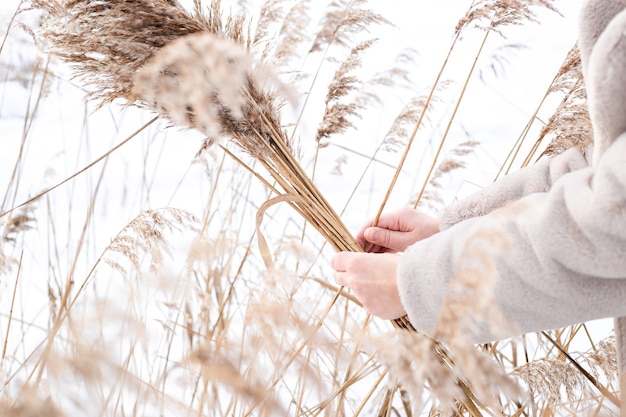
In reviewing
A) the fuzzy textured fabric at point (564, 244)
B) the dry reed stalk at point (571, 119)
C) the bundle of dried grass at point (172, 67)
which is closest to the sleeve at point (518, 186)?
the dry reed stalk at point (571, 119)

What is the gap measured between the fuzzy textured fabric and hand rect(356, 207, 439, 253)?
0.85 ft

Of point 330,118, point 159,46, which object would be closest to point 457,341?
point 159,46

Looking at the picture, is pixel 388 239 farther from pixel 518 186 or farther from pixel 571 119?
pixel 571 119

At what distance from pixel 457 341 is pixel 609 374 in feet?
2.28

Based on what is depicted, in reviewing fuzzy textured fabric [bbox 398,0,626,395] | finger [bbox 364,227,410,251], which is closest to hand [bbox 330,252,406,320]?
fuzzy textured fabric [bbox 398,0,626,395]

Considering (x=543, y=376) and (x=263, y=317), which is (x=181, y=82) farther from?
(x=543, y=376)

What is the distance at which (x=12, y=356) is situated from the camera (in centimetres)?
128

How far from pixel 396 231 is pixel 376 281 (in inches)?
10.5

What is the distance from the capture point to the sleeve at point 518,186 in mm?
1011

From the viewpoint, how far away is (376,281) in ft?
2.80

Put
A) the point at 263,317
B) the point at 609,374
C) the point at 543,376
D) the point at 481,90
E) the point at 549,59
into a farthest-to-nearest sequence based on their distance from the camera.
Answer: the point at 481,90, the point at 549,59, the point at 609,374, the point at 543,376, the point at 263,317

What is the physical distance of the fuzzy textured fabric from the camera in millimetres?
653

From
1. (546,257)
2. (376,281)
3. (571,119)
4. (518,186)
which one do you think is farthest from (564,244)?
(571,119)

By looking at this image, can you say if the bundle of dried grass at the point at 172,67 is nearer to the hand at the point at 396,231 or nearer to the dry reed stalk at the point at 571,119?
the hand at the point at 396,231
